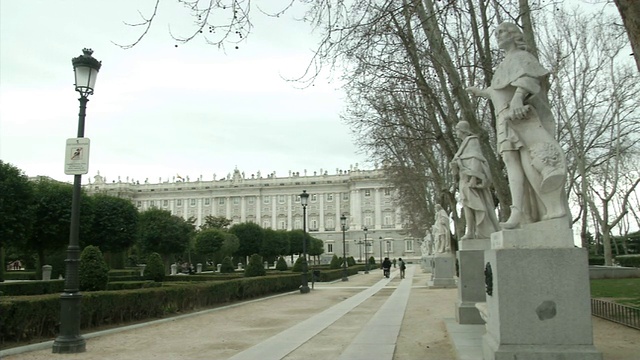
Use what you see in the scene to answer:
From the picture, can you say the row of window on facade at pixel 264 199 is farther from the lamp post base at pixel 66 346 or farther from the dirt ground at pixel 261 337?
the lamp post base at pixel 66 346

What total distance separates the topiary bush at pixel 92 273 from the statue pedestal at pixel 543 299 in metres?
13.1

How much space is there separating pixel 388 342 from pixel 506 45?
17.4ft

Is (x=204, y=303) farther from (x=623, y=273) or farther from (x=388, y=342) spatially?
(x=623, y=273)

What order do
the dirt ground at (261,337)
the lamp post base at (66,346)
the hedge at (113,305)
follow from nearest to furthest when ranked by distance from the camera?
1. the dirt ground at (261,337)
2. the lamp post base at (66,346)
3. the hedge at (113,305)

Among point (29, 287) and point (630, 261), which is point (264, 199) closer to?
point (630, 261)

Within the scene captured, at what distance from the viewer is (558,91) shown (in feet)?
73.9

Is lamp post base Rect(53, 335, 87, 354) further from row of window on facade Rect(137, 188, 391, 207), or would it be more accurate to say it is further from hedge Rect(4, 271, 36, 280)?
row of window on facade Rect(137, 188, 391, 207)

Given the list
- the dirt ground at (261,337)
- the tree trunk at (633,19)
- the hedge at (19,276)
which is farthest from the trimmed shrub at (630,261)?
the hedge at (19,276)

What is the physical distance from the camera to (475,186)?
9.86 metres

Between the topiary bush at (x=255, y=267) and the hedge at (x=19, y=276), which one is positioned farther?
the hedge at (x=19, y=276)

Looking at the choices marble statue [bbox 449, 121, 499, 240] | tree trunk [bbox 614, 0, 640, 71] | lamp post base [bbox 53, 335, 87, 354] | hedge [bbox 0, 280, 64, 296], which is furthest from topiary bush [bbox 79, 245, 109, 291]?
tree trunk [bbox 614, 0, 640, 71]

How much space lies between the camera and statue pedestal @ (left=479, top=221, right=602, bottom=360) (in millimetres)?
5172

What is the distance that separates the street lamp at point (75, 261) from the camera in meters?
8.56

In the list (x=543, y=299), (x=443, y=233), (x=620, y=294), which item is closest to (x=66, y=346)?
(x=543, y=299)
